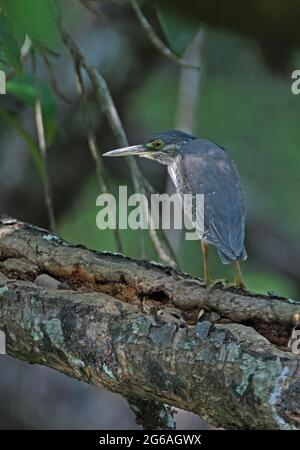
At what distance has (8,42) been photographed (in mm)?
2234

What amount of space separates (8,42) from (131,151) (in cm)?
163

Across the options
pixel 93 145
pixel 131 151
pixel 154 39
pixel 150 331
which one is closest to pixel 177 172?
pixel 131 151

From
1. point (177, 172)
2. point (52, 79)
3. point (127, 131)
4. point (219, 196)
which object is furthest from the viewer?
point (127, 131)

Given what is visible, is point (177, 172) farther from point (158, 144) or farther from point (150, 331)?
point (150, 331)

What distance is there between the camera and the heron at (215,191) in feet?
10.2

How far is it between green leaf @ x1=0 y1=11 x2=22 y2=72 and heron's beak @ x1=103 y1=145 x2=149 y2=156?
1315mm

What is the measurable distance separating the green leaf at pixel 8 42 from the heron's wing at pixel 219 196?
1.10 meters

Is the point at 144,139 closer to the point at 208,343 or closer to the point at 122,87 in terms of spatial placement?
the point at 122,87

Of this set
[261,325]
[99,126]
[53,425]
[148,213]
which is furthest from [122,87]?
[261,325]

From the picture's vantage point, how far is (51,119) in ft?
12.7

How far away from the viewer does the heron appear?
3.10 m

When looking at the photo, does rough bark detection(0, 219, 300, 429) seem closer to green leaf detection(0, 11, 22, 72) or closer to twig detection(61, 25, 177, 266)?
twig detection(61, 25, 177, 266)

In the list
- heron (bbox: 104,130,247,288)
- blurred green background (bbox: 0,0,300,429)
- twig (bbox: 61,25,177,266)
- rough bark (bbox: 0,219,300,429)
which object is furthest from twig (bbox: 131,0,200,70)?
rough bark (bbox: 0,219,300,429)

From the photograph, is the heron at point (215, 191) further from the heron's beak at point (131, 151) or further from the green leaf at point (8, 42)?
the green leaf at point (8, 42)
